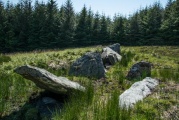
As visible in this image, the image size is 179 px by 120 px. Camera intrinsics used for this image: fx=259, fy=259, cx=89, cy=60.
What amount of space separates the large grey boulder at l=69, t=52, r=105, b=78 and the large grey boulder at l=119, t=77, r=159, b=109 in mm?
2458

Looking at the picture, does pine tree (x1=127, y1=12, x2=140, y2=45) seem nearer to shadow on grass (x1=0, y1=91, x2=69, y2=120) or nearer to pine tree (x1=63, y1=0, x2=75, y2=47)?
pine tree (x1=63, y1=0, x2=75, y2=47)

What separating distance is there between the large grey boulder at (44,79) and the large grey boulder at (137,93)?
1477 millimetres

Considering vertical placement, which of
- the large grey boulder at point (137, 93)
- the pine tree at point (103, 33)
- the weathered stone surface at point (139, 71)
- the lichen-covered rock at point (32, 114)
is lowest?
the lichen-covered rock at point (32, 114)

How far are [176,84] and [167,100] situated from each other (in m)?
2.66

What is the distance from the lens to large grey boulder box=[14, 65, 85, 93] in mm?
7629

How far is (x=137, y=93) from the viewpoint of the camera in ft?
29.1

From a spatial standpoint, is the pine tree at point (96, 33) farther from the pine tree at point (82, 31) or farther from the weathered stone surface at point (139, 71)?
the weathered stone surface at point (139, 71)

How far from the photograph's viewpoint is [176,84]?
35.4 ft

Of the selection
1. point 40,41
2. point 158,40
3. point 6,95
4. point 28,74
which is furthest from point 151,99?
point 40,41

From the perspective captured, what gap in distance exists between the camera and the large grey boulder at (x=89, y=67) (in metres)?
12.2

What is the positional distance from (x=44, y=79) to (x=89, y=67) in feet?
15.4

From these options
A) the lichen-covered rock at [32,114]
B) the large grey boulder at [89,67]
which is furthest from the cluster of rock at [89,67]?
the lichen-covered rock at [32,114]

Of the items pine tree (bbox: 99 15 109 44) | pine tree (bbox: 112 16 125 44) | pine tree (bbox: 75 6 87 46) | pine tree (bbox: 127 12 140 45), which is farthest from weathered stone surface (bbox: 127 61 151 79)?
pine tree (bbox: 99 15 109 44)

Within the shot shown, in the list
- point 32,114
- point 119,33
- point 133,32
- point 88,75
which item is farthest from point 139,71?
point 119,33
